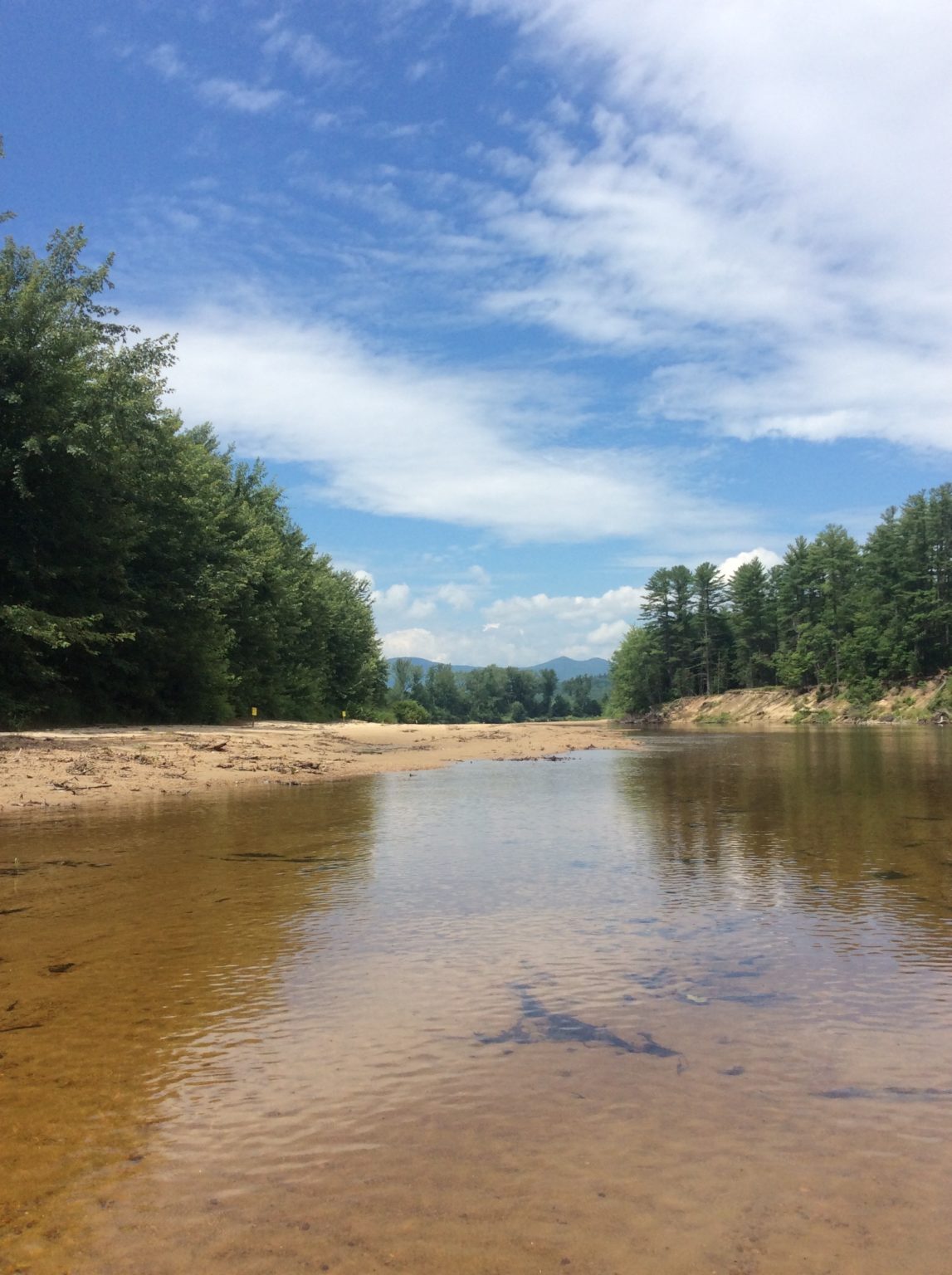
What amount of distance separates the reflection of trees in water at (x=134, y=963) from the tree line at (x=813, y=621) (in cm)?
7777

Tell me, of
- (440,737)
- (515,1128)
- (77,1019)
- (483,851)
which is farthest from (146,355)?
(515,1128)

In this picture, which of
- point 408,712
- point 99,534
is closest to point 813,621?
point 408,712

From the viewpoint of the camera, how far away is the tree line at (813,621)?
76750 mm

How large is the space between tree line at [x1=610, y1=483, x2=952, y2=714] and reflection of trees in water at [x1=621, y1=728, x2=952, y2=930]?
6324 centimetres

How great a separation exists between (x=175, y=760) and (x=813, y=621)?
92330 mm

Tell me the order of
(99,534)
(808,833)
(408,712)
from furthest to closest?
1. (408,712)
2. (99,534)
3. (808,833)

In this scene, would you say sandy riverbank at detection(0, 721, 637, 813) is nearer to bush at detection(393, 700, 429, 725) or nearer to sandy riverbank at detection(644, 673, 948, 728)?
bush at detection(393, 700, 429, 725)

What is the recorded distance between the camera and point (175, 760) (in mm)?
16391

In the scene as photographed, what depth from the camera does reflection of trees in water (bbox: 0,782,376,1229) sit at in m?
3.21

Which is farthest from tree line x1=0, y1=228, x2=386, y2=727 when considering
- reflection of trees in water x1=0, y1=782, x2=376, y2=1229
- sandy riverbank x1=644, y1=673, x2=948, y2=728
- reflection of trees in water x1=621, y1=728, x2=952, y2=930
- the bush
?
sandy riverbank x1=644, y1=673, x2=948, y2=728

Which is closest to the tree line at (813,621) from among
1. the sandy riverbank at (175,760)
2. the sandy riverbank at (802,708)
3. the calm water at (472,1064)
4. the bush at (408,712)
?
the sandy riverbank at (802,708)

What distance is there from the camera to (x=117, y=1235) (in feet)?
8.25

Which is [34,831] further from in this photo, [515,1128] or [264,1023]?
[515,1128]

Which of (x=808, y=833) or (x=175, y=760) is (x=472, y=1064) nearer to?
(x=808, y=833)
